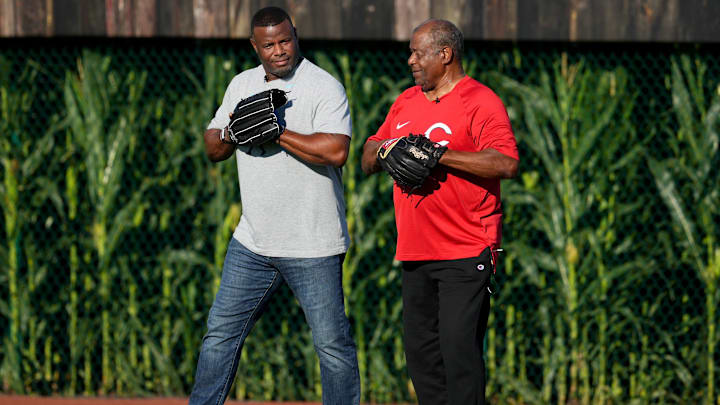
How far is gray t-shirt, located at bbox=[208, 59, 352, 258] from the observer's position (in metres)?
3.44

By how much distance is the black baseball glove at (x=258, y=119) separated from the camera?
326 cm

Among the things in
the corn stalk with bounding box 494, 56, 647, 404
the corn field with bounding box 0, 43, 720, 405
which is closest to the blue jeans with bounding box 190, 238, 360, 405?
the corn field with bounding box 0, 43, 720, 405

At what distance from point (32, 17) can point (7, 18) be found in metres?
0.16

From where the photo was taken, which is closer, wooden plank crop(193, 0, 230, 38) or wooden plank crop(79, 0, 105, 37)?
wooden plank crop(193, 0, 230, 38)

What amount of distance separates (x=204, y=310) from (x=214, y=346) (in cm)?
188

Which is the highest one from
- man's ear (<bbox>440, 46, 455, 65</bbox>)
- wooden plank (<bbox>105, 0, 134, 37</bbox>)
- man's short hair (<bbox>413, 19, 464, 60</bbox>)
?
wooden plank (<bbox>105, 0, 134, 37</bbox>)

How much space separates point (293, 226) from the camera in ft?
11.3

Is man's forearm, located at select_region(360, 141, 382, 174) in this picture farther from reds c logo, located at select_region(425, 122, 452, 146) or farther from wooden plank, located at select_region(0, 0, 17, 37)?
wooden plank, located at select_region(0, 0, 17, 37)

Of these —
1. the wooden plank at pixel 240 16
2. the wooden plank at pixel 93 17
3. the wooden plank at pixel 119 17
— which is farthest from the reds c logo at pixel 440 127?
the wooden plank at pixel 93 17

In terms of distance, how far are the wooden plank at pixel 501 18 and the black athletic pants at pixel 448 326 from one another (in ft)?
6.43

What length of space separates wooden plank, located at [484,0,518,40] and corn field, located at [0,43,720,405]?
26 cm

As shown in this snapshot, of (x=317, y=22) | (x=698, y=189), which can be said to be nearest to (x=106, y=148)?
(x=317, y=22)

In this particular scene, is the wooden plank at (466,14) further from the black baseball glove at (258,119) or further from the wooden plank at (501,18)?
the black baseball glove at (258,119)

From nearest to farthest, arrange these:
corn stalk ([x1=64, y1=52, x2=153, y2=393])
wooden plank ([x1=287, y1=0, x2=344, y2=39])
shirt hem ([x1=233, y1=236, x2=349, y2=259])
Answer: shirt hem ([x1=233, y1=236, x2=349, y2=259])
wooden plank ([x1=287, y1=0, x2=344, y2=39])
corn stalk ([x1=64, y1=52, x2=153, y2=393])
